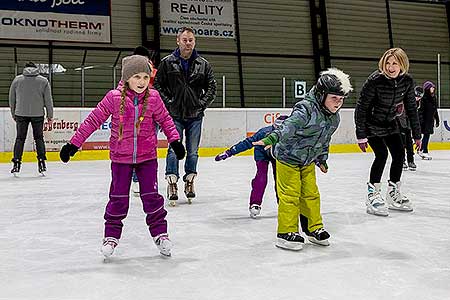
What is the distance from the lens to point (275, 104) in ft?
41.1

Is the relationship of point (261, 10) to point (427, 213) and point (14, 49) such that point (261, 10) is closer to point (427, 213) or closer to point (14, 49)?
point (14, 49)

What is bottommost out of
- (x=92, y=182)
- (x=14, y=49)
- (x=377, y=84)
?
(x=92, y=182)

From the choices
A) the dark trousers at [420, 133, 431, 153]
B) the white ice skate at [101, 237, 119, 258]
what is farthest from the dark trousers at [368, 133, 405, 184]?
the dark trousers at [420, 133, 431, 153]

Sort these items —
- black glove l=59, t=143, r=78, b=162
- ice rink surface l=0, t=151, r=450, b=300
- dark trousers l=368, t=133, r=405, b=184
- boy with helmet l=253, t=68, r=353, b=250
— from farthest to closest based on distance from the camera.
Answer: dark trousers l=368, t=133, r=405, b=184
boy with helmet l=253, t=68, r=353, b=250
black glove l=59, t=143, r=78, b=162
ice rink surface l=0, t=151, r=450, b=300

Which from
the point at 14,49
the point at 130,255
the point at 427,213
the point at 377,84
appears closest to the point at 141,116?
the point at 130,255

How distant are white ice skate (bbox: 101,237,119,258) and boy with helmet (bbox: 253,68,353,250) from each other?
2.63 ft

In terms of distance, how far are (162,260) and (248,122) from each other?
793 cm

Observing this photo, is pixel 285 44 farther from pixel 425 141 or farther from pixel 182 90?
pixel 182 90

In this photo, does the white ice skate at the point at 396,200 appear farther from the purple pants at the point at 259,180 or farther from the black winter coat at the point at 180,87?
the black winter coat at the point at 180,87

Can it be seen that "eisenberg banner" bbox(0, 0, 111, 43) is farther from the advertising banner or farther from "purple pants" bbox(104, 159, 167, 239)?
"purple pants" bbox(104, 159, 167, 239)

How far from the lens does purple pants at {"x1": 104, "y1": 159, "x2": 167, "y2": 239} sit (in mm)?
2623

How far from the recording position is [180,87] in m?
4.28

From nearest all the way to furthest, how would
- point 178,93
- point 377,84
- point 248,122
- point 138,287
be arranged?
point 138,287, point 377,84, point 178,93, point 248,122

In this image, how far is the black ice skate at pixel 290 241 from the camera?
278 centimetres
